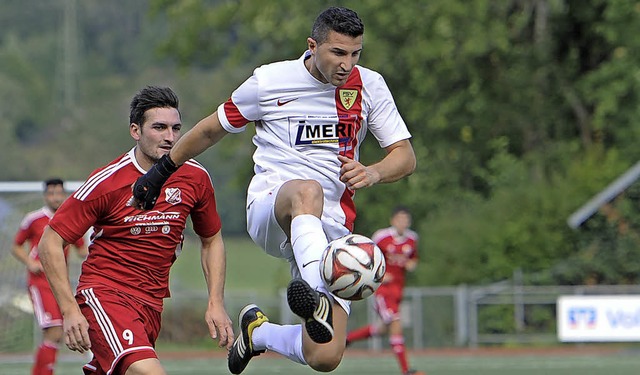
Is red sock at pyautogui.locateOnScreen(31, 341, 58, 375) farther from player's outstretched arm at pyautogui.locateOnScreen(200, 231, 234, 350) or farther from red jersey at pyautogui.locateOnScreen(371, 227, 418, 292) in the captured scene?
red jersey at pyautogui.locateOnScreen(371, 227, 418, 292)

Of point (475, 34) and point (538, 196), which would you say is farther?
point (475, 34)

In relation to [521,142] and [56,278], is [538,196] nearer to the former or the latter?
[521,142]

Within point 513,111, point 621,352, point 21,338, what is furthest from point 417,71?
point 21,338

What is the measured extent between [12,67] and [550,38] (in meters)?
51.0

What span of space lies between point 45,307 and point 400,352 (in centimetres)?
457

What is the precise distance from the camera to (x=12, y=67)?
252ft

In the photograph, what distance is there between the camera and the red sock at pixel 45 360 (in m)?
12.0

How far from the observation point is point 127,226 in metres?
7.80

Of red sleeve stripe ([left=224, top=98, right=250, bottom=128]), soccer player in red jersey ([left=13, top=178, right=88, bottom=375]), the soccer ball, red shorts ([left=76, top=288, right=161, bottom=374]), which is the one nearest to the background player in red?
soccer player in red jersey ([left=13, top=178, right=88, bottom=375])

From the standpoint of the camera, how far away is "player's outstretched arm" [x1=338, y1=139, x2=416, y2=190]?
7.13m

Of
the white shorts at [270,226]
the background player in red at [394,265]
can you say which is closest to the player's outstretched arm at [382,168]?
the white shorts at [270,226]

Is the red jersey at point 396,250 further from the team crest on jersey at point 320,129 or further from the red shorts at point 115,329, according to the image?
the team crest on jersey at point 320,129

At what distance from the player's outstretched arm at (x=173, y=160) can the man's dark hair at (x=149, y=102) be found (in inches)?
15.6

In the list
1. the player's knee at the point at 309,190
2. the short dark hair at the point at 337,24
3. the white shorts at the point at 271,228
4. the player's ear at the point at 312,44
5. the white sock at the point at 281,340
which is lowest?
the white sock at the point at 281,340
